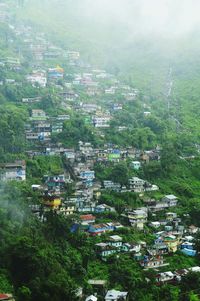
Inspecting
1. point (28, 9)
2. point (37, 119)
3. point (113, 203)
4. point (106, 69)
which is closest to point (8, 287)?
point (113, 203)

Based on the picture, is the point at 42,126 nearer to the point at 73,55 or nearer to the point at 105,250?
the point at 105,250

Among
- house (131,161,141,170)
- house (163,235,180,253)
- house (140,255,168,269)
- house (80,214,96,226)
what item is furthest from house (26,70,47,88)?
house (140,255,168,269)

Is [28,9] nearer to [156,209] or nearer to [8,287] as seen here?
[156,209]

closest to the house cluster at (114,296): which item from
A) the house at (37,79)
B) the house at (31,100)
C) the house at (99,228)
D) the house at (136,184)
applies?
the house at (99,228)

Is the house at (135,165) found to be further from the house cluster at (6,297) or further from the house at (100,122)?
the house cluster at (6,297)

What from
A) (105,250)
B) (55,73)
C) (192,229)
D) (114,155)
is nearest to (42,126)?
(114,155)

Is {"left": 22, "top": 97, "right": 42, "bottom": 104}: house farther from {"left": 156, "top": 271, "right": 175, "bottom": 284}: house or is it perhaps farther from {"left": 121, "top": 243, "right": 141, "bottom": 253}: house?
{"left": 156, "top": 271, "right": 175, "bottom": 284}: house
